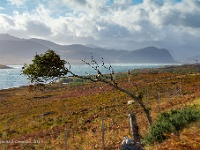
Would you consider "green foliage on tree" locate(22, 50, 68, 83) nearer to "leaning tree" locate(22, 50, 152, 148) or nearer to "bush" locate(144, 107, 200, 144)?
"leaning tree" locate(22, 50, 152, 148)

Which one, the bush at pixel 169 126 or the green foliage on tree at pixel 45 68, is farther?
the green foliage on tree at pixel 45 68

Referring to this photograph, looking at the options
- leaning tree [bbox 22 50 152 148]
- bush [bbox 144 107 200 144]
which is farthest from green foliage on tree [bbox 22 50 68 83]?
bush [bbox 144 107 200 144]

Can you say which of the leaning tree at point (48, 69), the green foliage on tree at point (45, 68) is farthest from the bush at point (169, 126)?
the green foliage on tree at point (45, 68)

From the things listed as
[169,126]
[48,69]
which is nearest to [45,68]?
[48,69]

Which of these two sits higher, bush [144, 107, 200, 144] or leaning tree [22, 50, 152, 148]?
leaning tree [22, 50, 152, 148]

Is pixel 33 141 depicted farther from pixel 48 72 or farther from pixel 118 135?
pixel 48 72

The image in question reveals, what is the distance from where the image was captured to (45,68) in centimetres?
1725

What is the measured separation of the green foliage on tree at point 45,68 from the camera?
17062 millimetres

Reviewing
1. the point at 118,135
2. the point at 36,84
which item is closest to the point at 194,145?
the point at 36,84

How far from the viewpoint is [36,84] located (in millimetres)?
18547

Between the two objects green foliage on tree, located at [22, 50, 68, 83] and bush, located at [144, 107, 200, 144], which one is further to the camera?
green foliage on tree, located at [22, 50, 68, 83]

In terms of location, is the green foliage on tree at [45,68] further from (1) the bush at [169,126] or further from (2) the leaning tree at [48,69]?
(1) the bush at [169,126]

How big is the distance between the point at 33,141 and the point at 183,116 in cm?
1829

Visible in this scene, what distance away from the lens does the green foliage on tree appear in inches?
672
